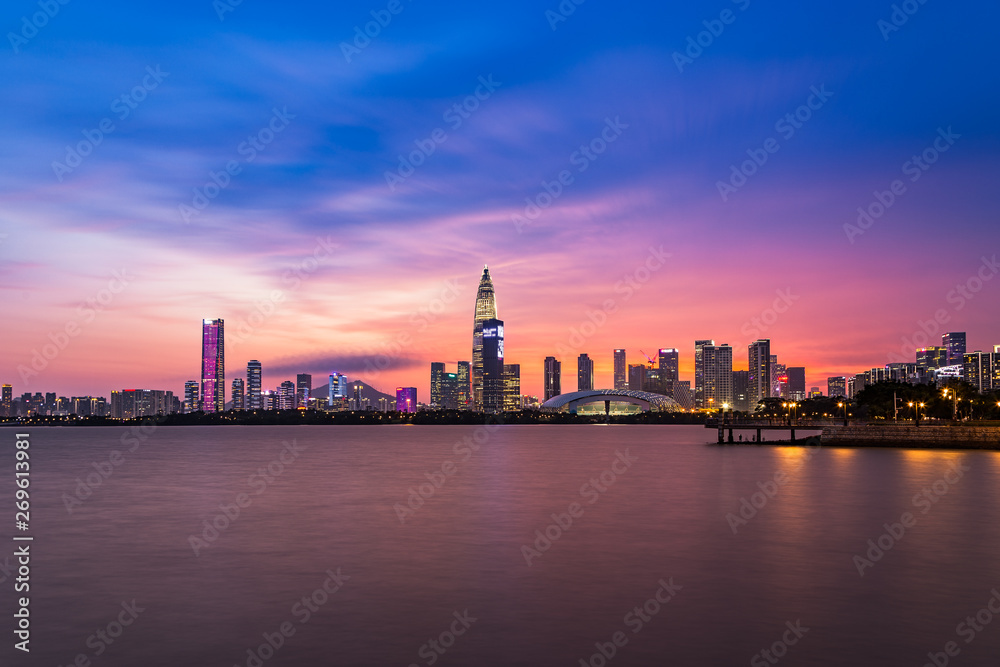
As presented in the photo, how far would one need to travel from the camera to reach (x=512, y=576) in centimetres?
2862

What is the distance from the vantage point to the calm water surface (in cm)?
2012

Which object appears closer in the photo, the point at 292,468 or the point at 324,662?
the point at 324,662

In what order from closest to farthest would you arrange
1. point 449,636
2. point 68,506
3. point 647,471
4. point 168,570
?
1. point 449,636
2. point 168,570
3. point 68,506
4. point 647,471

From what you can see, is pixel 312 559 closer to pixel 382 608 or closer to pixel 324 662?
pixel 382 608

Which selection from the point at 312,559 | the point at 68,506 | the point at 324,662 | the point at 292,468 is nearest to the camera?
the point at 324,662

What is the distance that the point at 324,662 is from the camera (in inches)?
744

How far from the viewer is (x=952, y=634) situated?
21.1 m

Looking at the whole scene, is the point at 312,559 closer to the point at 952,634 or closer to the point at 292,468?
the point at 952,634

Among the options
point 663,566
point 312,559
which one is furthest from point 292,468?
point 663,566

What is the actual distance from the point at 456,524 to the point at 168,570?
51.2 feet

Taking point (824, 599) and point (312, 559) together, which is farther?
point (312, 559)

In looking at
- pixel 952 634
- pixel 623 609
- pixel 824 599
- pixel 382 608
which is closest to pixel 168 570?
pixel 382 608

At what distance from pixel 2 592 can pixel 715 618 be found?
21108 millimetres

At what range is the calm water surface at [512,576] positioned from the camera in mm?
20125
